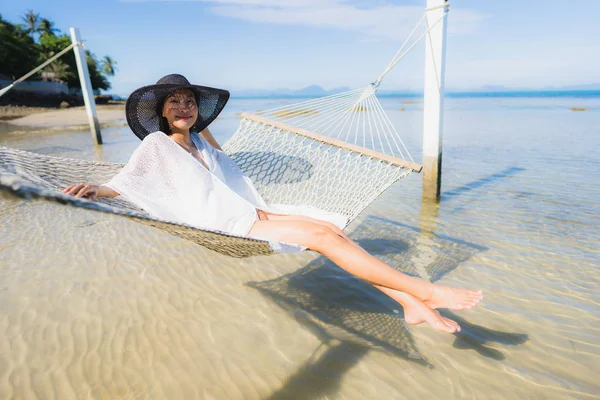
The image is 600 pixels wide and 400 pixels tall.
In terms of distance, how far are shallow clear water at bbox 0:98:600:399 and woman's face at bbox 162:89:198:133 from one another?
998 millimetres

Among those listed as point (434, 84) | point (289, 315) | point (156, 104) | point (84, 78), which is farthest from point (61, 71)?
point (289, 315)

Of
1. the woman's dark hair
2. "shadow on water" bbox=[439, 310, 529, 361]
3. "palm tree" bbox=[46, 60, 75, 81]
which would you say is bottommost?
"shadow on water" bbox=[439, 310, 529, 361]

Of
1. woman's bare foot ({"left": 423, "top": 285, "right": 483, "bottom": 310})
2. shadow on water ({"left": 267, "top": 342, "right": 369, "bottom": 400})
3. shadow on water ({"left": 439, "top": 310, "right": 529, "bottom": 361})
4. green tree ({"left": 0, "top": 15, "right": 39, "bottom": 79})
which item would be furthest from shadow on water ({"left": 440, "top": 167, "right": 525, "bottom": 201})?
green tree ({"left": 0, "top": 15, "right": 39, "bottom": 79})

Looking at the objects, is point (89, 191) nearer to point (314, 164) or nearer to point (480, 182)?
point (314, 164)

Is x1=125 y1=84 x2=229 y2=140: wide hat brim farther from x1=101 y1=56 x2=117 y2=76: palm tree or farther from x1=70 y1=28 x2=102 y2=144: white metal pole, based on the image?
x1=101 y1=56 x2=117 y2=76: palm tree

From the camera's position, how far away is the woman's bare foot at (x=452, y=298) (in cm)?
166

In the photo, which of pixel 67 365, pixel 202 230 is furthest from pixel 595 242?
pixel 67 365

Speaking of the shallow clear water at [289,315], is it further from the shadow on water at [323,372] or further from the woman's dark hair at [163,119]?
the woman's dark hair at [163,119]

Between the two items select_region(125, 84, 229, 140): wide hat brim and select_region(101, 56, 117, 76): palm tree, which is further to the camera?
select_region(101, 56, 117, 76): palm tree

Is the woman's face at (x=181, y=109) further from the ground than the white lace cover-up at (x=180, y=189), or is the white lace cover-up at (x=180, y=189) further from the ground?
the woman's face at (x=181, y=109)

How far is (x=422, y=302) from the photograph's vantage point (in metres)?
1.71

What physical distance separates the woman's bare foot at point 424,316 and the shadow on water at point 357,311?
0.21 metres

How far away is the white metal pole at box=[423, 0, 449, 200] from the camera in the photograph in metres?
3.32

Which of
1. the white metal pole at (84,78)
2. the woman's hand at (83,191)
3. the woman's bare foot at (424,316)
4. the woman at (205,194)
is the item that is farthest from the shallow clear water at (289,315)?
the white metal pole at (84,78)
